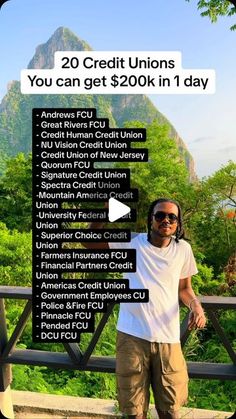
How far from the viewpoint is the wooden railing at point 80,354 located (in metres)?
1.94

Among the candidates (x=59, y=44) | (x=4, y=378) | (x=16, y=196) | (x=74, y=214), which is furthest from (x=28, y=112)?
(x=74, y=214)

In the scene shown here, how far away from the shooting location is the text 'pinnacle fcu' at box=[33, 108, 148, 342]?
157cm

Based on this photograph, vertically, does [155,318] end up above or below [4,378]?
above

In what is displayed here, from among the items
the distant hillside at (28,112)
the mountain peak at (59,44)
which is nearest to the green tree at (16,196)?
the distant hillside at (28,112)

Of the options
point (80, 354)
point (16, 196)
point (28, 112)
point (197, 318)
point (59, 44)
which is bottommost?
point (80, 354)

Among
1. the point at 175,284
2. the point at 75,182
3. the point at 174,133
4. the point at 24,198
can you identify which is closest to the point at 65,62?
the point at 75,182

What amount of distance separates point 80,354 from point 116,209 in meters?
0.84

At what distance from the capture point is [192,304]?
1.61m

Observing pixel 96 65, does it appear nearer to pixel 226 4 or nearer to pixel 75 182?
pixel 75 182

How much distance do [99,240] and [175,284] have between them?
0.89 feet

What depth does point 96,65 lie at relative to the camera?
5.26ft

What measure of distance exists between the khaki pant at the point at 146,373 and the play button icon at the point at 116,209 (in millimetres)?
356

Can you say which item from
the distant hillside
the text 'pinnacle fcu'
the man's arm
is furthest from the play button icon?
the distant hillside

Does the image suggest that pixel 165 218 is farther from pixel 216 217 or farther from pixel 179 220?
pixel 216 217
